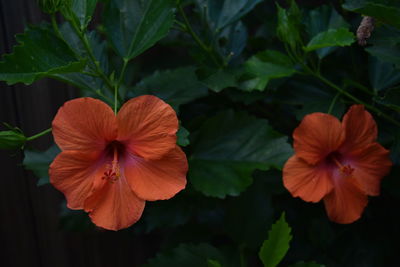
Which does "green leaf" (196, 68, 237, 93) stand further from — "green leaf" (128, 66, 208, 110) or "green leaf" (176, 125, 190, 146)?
"green leaf" (176, 125, 190, 146)

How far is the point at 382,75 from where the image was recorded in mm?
1161

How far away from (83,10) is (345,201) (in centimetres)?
68

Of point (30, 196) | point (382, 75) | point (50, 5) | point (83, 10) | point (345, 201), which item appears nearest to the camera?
point (50, 5)

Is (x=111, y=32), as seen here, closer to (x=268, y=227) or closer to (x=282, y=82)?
(x=282, y=82)

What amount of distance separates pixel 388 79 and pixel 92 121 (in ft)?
2.32

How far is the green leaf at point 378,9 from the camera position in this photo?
870mm

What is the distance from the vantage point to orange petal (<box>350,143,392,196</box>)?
1.06 m

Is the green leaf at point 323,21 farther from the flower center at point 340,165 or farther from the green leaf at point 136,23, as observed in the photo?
the green leaf at point 136,23

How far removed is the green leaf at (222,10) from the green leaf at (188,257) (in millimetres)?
534

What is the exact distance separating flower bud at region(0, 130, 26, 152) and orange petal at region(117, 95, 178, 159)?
0.18 m

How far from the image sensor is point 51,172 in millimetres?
871

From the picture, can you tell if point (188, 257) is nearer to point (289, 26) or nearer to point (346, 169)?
point (346, 169)

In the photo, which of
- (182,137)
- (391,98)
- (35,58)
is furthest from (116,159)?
(391,98)

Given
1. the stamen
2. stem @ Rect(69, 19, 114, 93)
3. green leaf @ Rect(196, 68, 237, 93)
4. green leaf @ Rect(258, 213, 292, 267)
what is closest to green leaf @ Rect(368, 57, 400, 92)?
the stamen
